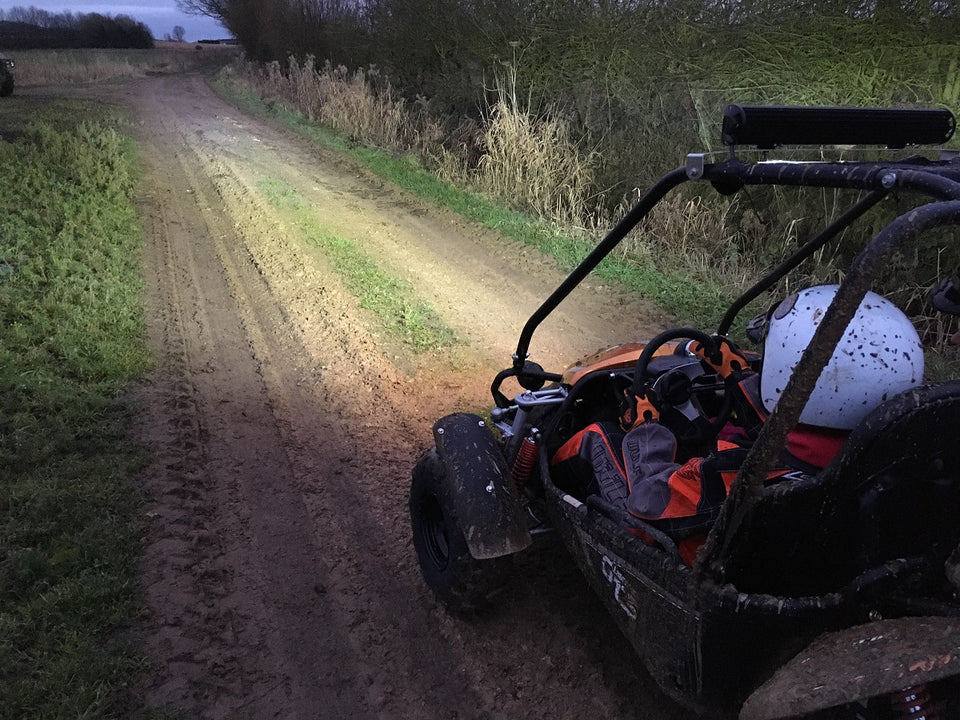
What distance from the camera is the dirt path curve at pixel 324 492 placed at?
2.56m

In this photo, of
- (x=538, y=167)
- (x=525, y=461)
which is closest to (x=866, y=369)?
(x=525, y=461)

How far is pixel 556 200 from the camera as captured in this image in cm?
899

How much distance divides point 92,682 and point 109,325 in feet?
11.3

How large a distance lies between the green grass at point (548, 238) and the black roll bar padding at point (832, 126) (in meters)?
3.64

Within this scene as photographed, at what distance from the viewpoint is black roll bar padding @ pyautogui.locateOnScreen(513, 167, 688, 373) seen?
2246 mm

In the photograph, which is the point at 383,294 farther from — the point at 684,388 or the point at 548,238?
the point at 684,388

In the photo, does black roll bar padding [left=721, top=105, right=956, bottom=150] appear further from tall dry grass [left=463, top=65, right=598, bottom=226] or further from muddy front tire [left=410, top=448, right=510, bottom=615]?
tall dry grass [left=463, top=65, right=598, bottom=226]

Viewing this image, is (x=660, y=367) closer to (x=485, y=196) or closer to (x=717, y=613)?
(x=717, y=613)

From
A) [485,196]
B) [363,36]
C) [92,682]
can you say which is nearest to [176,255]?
[485,196]

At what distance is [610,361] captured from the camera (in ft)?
9.71

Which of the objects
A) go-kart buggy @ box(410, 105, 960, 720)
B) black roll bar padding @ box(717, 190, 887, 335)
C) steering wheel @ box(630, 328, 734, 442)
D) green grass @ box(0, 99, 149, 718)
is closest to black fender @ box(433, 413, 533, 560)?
go-kart buggy @ box(410, 105, 960, 720)

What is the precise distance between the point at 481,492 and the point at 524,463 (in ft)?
1.28

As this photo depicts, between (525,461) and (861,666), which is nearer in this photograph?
(861,666)

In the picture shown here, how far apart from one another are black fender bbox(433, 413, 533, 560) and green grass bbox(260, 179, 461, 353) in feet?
8.23
